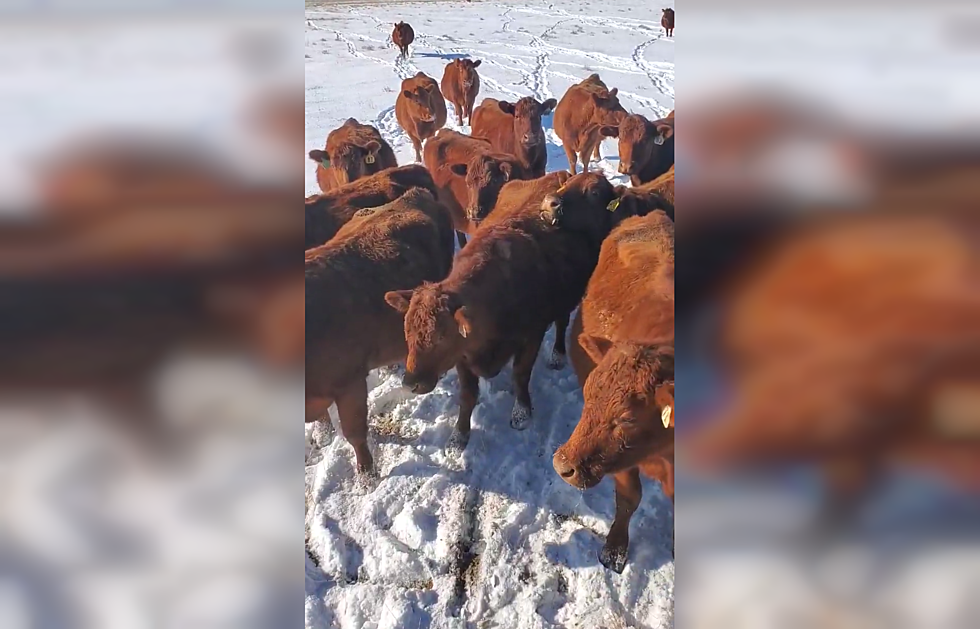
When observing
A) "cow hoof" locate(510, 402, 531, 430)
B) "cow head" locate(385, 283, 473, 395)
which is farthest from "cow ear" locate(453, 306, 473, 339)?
"cow hoof" locate(510, 402, 531, 430)

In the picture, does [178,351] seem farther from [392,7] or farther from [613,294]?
[613,294]

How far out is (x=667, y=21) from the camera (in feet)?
6.81

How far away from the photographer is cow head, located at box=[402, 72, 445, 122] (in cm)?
388

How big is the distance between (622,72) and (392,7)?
129 cm

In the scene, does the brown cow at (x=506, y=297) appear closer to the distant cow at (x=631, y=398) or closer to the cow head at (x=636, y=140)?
the cow head at (x=636, y=140)

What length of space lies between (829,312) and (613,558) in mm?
2361

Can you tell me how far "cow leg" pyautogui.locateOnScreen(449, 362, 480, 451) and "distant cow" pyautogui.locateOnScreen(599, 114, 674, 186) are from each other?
1.73m

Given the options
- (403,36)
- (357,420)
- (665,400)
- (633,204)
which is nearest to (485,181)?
(633,204)

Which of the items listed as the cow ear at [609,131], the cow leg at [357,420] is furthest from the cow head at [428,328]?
the cow ear at [609,131]

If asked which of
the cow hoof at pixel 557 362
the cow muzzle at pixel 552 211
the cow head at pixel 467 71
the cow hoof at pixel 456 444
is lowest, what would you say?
the cow hoof at pixel 456 444

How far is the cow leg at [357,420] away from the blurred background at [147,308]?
74.2 inches

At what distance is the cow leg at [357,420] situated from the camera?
10.7ft

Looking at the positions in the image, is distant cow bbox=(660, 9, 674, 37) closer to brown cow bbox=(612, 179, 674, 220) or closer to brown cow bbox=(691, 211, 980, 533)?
brown cow bbox=(691, 211, 980, 533)

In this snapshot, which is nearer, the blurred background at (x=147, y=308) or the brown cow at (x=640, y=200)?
the blurred background at (x=147, y=308)
